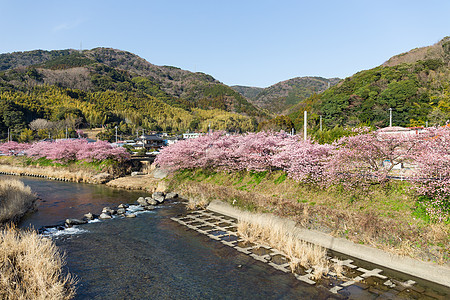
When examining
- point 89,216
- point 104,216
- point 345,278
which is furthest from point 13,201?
point 345,278

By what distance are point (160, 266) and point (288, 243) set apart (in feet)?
19.9

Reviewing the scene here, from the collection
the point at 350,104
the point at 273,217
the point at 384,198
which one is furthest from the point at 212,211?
the point at 350,104

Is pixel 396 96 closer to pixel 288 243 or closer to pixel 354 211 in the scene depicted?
pixel 354 211

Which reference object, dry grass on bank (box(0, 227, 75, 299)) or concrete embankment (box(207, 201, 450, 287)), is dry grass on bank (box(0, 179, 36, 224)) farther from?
concrete embankment (box(207, 201, 450, 287))

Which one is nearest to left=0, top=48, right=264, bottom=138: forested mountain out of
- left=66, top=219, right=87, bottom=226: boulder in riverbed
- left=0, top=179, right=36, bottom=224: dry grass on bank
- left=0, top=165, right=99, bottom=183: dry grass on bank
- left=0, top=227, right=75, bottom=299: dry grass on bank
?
left=0, top=165, right=99, bottom=183: dry grass on bank

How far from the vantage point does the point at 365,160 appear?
52.9ft

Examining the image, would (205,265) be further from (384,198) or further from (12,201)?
(12,201)

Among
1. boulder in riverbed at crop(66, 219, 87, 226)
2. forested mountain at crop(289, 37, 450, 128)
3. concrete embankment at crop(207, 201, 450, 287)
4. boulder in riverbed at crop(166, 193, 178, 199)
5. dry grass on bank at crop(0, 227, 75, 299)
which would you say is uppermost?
forested mountain at crop(289, 37, 450, 128)

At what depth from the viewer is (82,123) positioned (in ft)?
372

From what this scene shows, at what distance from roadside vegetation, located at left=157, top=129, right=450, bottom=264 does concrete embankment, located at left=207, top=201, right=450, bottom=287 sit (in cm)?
28

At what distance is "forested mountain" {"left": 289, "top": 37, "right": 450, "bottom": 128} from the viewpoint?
201 ft

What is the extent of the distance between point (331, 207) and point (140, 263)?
1089 cm

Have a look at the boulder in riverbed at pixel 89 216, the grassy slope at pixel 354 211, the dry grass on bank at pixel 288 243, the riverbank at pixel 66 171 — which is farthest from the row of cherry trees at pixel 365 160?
the riverbank at pixel 66 171

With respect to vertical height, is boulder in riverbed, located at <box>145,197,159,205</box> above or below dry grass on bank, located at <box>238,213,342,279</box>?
below
